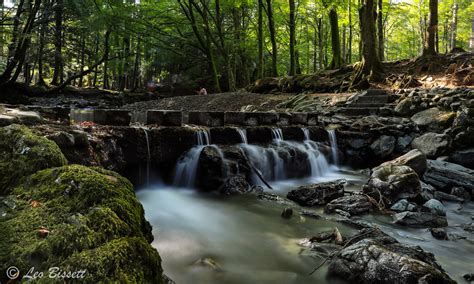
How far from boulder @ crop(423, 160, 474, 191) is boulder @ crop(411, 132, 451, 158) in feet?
3.18

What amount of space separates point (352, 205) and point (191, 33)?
21.8 meters

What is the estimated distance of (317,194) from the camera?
5832mm

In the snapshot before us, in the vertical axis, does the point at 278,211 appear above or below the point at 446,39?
below

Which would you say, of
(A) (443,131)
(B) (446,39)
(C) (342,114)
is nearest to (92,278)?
(A) (443,131)

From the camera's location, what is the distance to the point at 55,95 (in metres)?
21.8

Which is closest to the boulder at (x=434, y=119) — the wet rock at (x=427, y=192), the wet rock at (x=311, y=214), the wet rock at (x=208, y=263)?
the wet rock at (x=427, y=192)

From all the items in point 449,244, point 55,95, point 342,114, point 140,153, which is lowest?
point 449,244

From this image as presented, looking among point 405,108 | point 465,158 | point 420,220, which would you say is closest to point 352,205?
point 420,220

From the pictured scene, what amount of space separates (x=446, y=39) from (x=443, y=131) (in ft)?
94.9

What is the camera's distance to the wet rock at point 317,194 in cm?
573

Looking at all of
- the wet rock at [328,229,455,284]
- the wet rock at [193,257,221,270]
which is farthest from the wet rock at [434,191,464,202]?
the wet rock at [193,257,221,270]

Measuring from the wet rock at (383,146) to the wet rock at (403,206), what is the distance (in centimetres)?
406

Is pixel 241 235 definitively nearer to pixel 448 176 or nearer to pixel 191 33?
pixel 448 176

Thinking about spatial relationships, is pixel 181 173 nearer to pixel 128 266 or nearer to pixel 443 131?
pixel 128 266
